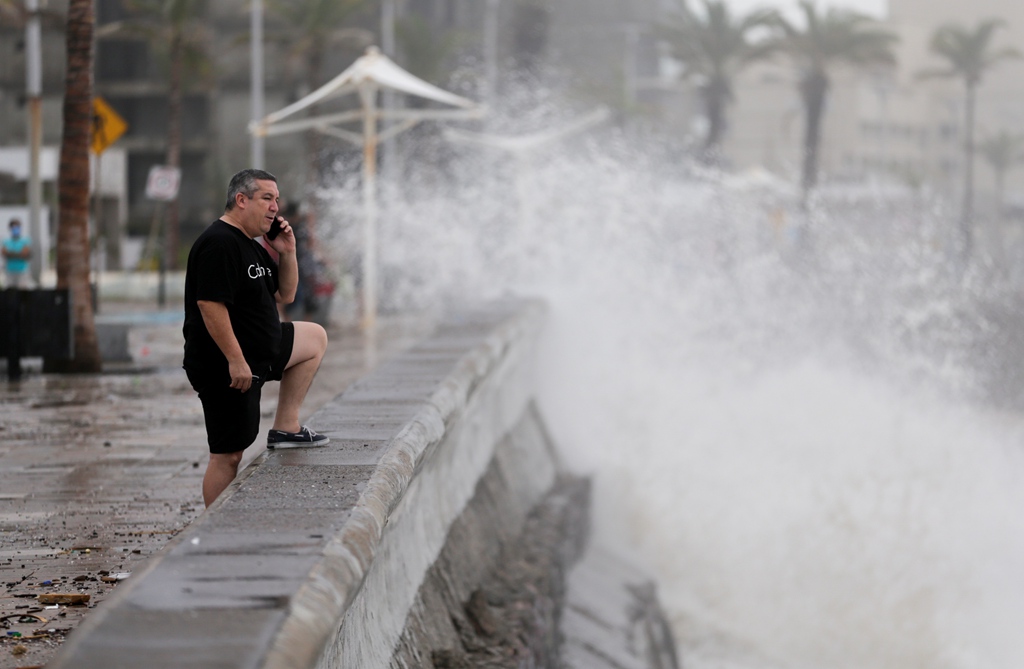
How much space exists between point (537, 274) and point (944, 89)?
122394 mm

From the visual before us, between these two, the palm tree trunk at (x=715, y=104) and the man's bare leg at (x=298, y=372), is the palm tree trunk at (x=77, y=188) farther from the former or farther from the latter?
the palm tree trunk at (x=715, y=104)

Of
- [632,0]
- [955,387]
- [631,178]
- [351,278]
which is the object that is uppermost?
[632,0]

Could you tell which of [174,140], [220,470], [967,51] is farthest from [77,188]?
[967,51]

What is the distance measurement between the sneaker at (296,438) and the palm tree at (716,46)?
151 ft

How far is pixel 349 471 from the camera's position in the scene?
167 inches

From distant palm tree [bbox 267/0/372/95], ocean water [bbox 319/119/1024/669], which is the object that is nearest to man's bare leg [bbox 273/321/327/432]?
ocean water [bbox 319/119/1024/669]

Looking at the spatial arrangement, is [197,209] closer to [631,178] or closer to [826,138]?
[631,178]

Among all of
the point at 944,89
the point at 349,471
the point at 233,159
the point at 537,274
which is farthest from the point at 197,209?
the point at 944,89

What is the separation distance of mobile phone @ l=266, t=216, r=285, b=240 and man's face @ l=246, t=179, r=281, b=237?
81 millimetres

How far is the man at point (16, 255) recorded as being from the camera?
2161cm

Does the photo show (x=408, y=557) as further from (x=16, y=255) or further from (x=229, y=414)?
(x=16, y=255)

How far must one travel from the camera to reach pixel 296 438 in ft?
16.0

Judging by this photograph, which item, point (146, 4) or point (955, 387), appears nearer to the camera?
point (955, 387)

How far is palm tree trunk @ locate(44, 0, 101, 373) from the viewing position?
11789mm
